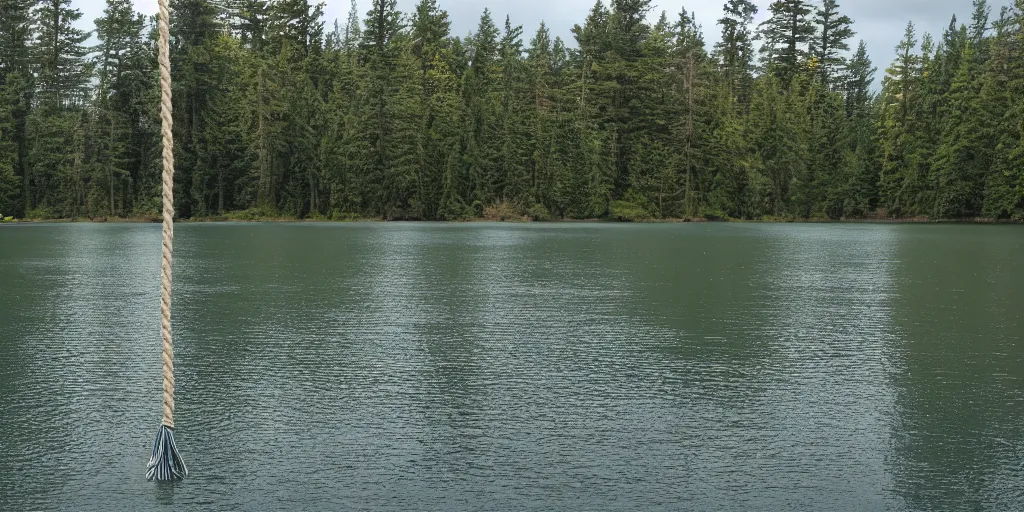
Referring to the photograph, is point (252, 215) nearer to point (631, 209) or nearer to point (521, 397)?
point (631, 209)

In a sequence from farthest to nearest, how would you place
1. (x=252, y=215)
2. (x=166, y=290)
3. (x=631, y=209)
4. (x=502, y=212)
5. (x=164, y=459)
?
(x=631, y=209) → (x=502, y=212) → (x=252, y=215) → (x=164, y=459) → (x=166, y=290)

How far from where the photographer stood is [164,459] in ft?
25.1

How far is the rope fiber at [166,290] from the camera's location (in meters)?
6.63

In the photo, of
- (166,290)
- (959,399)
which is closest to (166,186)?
(166,290)

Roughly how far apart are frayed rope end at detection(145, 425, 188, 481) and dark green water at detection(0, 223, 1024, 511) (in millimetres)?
160

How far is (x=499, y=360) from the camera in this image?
13.1 m

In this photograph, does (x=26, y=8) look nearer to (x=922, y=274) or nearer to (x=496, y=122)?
(x=496, y=122)

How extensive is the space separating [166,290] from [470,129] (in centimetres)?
8790

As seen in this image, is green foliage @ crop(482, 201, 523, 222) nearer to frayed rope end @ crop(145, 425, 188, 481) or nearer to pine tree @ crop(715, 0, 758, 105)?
pine tree @ crop(715, 0, 758, 105)

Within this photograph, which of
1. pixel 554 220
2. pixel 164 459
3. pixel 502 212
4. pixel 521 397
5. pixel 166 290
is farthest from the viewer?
pixel 554 220

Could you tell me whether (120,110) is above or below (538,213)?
above

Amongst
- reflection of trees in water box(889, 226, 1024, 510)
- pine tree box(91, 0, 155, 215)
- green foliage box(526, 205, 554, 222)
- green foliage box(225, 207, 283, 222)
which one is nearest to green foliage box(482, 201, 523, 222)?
green foliage box(526, 205, 554, 222)

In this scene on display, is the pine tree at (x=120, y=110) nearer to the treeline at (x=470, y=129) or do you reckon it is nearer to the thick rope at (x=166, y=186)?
the treeline at (x=470, y=129)

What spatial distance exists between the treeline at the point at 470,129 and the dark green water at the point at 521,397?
2727 inches
